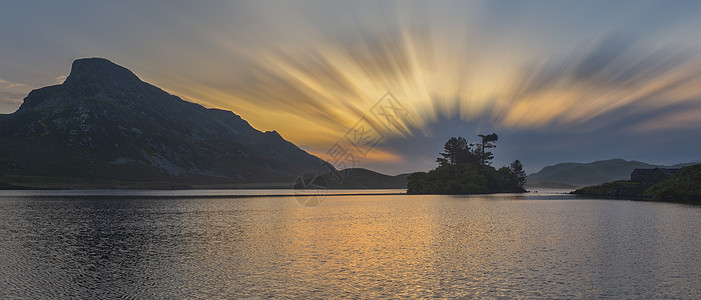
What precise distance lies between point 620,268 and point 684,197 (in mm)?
195568

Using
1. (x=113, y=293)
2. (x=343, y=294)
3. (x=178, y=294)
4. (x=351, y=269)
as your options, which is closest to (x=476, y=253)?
(x=351, y=269)

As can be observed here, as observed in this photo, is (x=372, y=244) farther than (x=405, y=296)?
Yes

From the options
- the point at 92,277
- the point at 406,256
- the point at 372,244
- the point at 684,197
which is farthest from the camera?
the point at 684,197

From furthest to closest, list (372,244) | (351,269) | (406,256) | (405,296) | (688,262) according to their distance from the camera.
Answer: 1. (372,244)
2. (406,256)
3. (688,262)
4. (351,269)
5. (405,296)

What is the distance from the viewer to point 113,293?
32.4 m

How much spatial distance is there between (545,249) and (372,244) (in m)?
22.8

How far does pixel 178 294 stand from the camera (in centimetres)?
3172

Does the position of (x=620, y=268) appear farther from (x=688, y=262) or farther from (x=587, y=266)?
(x=688, y=262)

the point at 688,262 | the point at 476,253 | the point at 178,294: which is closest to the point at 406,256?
the point at 476,253

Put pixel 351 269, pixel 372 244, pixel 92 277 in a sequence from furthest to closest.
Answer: pixel 372 244 → pixel 351 269 → pixel 92 277

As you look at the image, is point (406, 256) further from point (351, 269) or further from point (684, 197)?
point (684, 197)

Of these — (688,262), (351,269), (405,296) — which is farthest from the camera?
(688,262)

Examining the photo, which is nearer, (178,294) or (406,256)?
(178,294)

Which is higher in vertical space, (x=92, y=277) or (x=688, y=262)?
(x=688, y=262)
